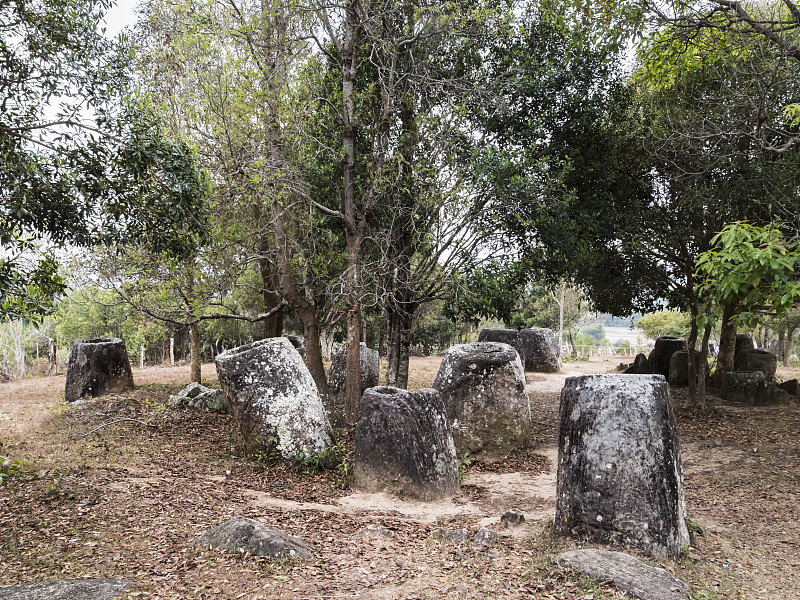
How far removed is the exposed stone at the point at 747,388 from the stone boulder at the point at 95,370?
16.0 meters

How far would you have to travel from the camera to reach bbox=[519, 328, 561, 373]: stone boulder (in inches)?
953

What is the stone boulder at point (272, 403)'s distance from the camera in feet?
30.6

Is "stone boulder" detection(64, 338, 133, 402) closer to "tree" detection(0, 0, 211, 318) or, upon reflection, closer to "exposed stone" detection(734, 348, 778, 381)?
"tree" detection(0, 0, 211, 318)

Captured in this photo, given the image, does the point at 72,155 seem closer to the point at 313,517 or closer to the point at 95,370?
the point at 313,517

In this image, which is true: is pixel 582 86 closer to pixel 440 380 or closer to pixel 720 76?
pixel 720 76

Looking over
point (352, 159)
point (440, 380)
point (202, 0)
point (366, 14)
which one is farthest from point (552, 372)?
point (202, 0)

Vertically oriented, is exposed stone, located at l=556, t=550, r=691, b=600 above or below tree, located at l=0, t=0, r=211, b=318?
below

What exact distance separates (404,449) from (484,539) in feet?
7.79

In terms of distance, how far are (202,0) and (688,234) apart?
11933 millimetres

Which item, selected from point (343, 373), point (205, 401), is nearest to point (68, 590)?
point (205, 401)

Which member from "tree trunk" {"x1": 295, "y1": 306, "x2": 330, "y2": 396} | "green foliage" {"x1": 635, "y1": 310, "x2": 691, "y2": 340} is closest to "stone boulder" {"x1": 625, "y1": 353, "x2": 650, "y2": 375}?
"tree trunk" {"x1": 295, "y1": 306, "x2": 330, "y2": 396}

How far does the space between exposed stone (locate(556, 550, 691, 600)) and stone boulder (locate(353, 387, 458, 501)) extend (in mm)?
3174

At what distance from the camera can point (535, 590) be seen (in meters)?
4.78

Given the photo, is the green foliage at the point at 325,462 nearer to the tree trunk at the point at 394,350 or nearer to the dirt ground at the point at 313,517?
the dirt ground at the point at 313,517
